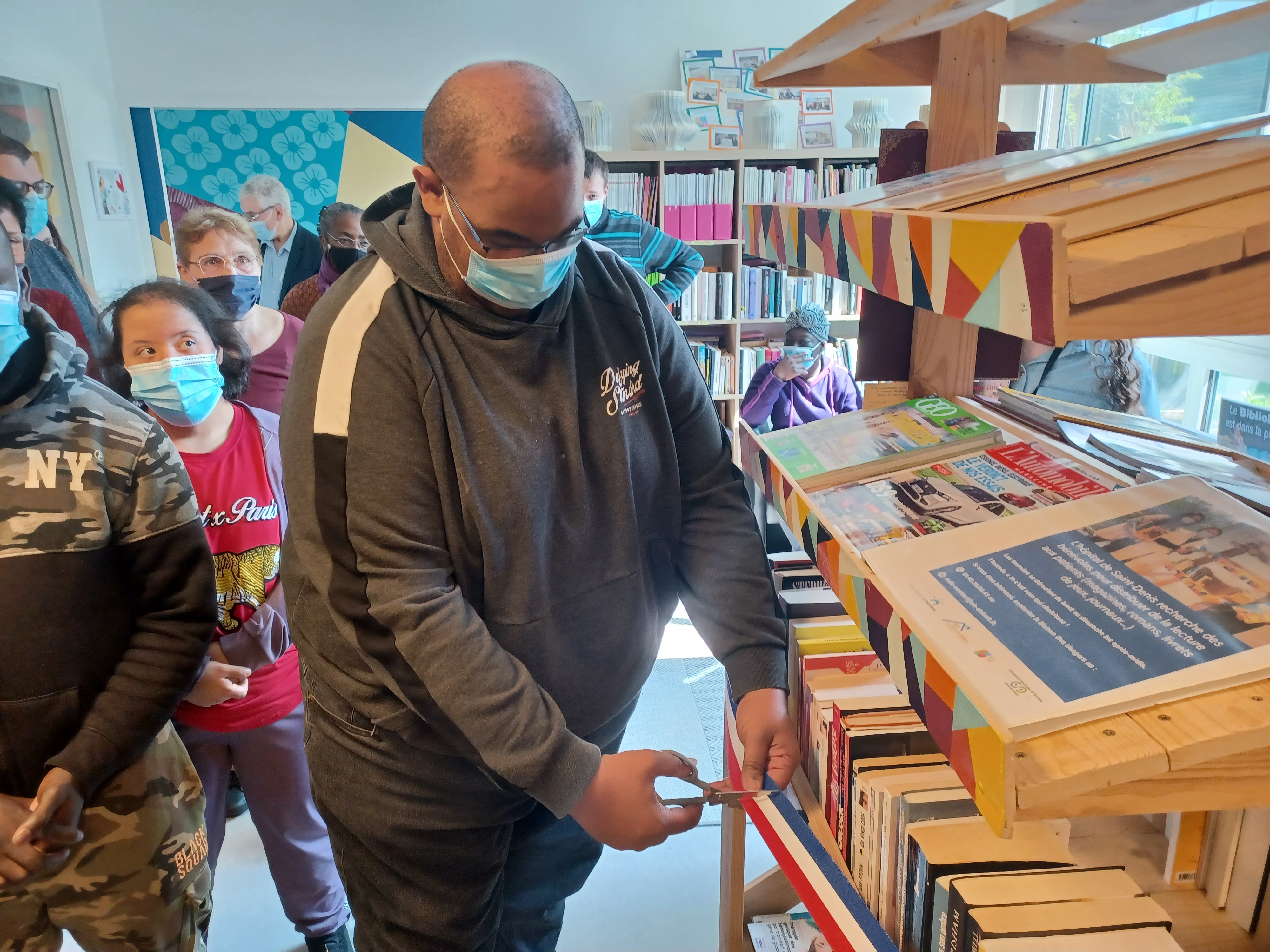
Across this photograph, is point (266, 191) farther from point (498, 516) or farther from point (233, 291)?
point (498, 516)

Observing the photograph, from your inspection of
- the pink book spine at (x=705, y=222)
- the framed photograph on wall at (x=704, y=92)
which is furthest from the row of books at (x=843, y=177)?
the framed photograph on wall at (x=704, y=92)

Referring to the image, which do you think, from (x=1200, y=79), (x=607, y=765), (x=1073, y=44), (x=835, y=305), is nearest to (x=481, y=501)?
(x=607, y=765)

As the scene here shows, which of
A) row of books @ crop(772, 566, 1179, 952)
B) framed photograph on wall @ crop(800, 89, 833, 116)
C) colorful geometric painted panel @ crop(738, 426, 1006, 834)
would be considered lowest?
row of books @ crop(772, 566, 1179, 952)

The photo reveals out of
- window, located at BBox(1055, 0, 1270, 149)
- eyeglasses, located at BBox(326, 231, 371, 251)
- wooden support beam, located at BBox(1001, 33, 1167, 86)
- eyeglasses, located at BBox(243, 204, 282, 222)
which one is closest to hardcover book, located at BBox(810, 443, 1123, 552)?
wooden support beam, located at BBox(1001, 33, 1167, 86)

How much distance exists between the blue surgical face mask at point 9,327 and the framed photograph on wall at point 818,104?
4.46 meters

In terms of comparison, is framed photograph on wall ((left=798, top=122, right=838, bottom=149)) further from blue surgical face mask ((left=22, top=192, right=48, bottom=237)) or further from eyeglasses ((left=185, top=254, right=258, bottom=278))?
blue surgical face mask ((left=22, top=192, right=48, bottom=237))

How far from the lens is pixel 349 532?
2.81 ft

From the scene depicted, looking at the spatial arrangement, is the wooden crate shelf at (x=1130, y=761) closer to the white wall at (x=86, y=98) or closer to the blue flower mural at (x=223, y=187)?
the white wall at (x=86, y=98)

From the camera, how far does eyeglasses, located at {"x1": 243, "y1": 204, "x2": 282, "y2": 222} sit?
4.47 metres

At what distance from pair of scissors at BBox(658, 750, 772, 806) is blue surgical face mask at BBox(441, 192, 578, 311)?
54 cm

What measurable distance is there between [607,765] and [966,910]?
15.1 inches

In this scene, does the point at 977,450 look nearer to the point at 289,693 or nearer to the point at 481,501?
the point at 481,501

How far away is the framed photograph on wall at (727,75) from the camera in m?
4.62

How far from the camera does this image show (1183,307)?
48 centimetres
